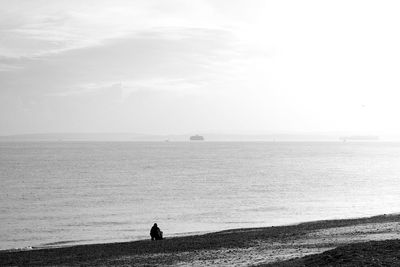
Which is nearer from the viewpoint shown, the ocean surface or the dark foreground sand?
the dark foreground sand

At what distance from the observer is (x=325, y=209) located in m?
60.6

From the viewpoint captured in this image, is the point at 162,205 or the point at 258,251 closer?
the point at 258,251

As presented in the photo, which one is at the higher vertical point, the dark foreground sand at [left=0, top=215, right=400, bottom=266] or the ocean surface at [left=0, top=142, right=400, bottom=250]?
the dark foreground sand at [left=0, top=215, right=400, bottom=266]

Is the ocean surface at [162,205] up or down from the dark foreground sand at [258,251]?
down

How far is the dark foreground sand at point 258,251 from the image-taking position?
1953 centimetres

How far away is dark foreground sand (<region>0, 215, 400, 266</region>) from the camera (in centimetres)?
1953

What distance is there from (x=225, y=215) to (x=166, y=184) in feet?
131

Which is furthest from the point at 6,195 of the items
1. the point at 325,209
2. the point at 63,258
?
the point at 63,258

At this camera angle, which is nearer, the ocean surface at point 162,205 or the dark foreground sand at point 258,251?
the dark foreground sand at point 258,251

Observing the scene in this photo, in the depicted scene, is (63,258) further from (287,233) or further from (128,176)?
(128,176)

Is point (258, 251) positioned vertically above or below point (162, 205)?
above

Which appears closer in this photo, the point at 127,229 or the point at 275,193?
the point at 127,229

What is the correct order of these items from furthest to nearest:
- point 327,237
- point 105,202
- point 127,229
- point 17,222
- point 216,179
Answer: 1. point 216,179
2. point 105,202
3. point 17,222
4. point 127,229
5. point 327,237

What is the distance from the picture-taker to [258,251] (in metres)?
25.5
